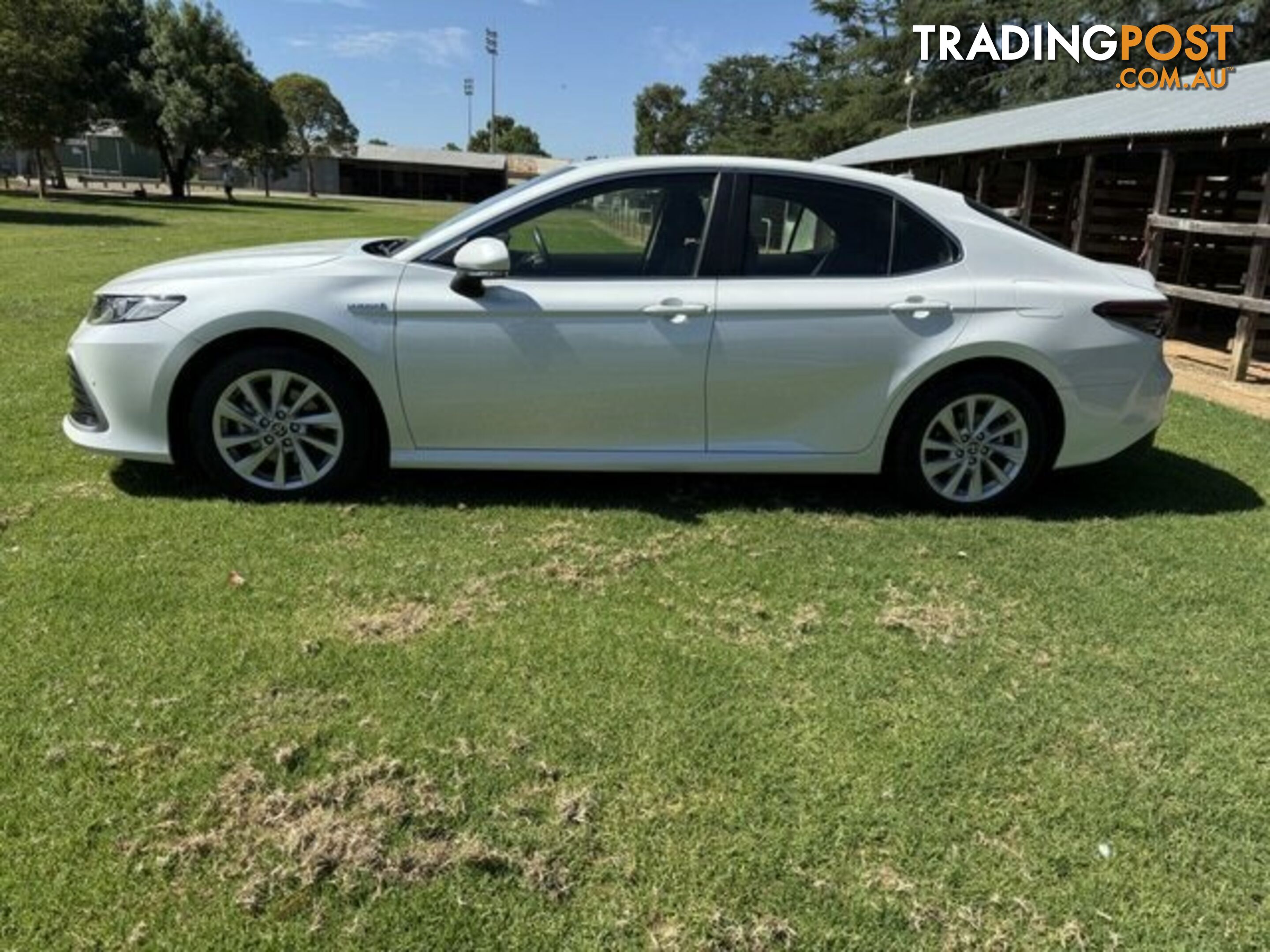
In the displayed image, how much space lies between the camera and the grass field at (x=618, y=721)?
217 cm

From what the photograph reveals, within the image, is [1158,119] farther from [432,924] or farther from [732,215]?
[432,924]

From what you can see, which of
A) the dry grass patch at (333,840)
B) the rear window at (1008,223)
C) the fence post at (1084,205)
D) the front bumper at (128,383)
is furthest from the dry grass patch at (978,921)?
the fence post at (1084,205)

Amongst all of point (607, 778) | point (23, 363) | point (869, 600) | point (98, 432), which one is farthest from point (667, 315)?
point (23, 363)

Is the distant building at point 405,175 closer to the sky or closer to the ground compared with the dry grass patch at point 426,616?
closer to the sky

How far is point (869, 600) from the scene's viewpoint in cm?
372

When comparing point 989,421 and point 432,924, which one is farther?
point 989,421

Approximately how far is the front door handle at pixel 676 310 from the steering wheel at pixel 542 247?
1.67ft

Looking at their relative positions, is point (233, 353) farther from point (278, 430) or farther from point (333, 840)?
point (333, 840)

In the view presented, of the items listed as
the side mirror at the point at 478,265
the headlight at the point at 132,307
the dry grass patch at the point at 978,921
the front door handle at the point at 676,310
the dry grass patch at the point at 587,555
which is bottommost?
the dry grass patch at the point at 978,921

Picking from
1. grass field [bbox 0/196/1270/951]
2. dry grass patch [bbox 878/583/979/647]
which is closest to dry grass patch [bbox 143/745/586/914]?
grass field [bbox 0/196/1270/951]

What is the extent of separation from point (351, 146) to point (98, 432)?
3367 inches

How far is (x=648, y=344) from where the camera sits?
424 centimetres

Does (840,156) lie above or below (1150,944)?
above

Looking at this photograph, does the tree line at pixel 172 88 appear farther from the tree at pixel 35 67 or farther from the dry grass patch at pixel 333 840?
the dry grass patch at pixel 333 840
